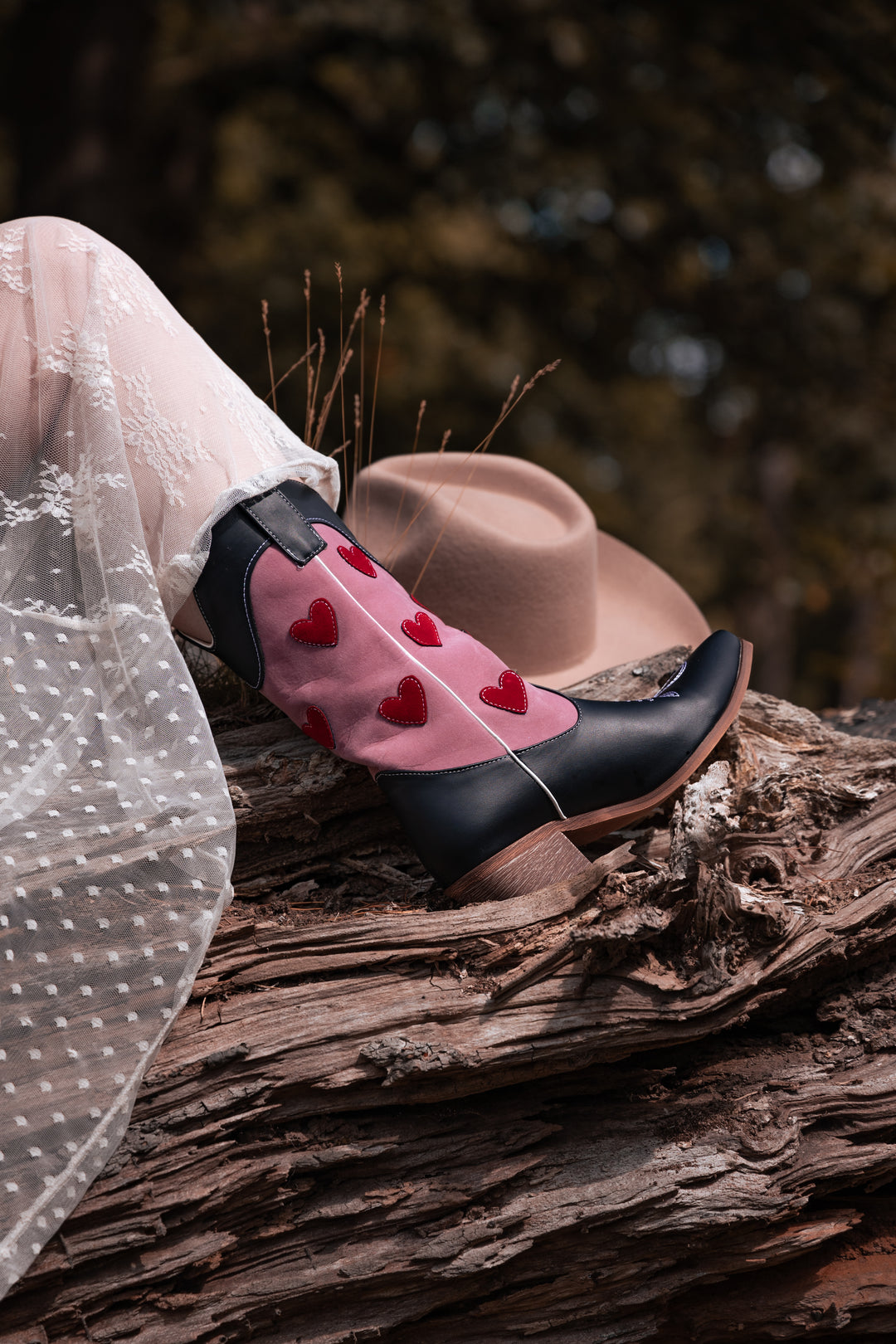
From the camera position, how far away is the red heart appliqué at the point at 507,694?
199cm

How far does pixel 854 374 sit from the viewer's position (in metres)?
7.07

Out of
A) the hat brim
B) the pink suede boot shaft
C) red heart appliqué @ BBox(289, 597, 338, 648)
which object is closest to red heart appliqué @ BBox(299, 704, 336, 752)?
the pink suede boot shaft

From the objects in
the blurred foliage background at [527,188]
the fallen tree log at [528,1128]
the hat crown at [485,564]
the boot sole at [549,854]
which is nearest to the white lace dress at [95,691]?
the fallen tree log at [528,1128]

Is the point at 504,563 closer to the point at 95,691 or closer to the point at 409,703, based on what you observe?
the point at 409,703

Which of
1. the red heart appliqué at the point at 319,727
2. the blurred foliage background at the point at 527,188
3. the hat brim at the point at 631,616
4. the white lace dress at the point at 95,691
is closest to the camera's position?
the white lace dress at the point at 95,691

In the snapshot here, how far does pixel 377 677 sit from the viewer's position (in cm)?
196

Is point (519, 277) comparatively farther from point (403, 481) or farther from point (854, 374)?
point (403, 481)

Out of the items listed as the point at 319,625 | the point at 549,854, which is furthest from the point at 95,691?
the point at 549,854

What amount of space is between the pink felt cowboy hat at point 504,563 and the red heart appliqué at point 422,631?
A: 68 cm

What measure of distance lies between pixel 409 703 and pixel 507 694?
0.66 ft

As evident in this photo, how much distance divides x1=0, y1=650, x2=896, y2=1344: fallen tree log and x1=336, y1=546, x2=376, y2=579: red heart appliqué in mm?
684

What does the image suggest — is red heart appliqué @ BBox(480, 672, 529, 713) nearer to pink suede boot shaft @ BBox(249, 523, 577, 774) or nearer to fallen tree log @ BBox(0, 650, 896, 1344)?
pink suede boot shaft @ BBox(249, 523, 577, 774)

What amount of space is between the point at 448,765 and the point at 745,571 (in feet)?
36.8

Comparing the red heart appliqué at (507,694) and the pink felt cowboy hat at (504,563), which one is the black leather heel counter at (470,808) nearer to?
the red heart appliqué at (507,694)
